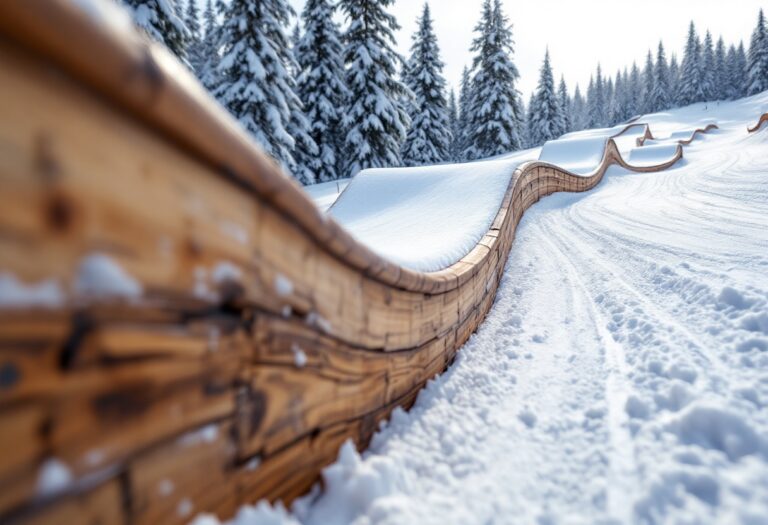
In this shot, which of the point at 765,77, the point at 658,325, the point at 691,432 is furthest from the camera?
the point at 765,77

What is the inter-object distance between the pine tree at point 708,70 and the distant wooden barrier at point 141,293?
7471 cm

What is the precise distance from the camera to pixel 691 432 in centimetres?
150

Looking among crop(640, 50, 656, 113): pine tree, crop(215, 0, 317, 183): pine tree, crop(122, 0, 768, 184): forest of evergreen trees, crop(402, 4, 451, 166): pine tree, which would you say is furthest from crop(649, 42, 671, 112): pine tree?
crop(215, 0, 317, 183): pine tree

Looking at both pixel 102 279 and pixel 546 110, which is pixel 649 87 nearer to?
pixel 546 110

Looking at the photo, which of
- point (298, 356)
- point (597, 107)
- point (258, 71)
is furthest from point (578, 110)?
point (298, 356)

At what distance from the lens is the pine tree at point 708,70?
54.2 meters

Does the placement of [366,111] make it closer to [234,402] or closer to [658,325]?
[658,325]

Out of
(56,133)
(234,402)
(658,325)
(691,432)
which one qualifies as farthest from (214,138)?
(658,325)

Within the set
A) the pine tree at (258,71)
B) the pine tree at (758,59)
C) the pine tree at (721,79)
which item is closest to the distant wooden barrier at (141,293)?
the pine tree at (258,71)

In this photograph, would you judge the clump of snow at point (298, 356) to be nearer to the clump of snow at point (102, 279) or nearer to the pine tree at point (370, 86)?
the clump of snow at point (102, 279)

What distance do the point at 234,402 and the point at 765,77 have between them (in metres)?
72.3

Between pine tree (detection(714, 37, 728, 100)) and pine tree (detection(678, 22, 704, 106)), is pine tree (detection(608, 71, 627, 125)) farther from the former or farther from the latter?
pine tree (detection(714, 37, 728, 100))

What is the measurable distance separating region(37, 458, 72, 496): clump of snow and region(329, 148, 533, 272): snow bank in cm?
164

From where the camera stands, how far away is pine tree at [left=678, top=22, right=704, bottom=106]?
54094mm
